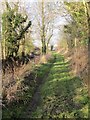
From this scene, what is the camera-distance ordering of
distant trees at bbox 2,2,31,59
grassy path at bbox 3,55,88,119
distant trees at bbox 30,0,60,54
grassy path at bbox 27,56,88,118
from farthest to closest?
1. distant trees at bbox 30,0,60,54
2. distant trees at bbox 2,2,31,59
3. grassy path at bbox 27,56,88,118
4. grassy path at bbox 3,55,88,119

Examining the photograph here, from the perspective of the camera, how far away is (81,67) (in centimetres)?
2284

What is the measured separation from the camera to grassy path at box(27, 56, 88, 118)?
13.6 m

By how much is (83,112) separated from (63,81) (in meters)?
8.08

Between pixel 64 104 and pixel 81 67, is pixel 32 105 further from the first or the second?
pixel 81 67

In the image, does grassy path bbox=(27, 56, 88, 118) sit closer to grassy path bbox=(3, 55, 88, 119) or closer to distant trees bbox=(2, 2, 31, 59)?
grassy path bbox=(3, 55, 88, 119)

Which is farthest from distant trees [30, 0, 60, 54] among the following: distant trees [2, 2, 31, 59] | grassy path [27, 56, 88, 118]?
grassy path [27, 56, 88, 118]

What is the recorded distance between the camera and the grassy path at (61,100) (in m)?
13.6

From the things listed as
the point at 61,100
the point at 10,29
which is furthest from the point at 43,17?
the point at 61,100

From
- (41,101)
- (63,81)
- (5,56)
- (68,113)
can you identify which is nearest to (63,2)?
(5,56)

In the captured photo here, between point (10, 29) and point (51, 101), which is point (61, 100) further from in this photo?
point (10, 29)

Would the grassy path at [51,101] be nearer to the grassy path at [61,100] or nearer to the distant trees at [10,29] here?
the grassy path at [61,100]

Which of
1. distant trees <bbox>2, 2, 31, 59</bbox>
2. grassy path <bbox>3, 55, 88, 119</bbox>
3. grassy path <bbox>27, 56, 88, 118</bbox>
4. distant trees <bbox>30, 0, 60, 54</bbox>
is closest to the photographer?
grassy path <bbox>3, 55, 88, 119</bbox>

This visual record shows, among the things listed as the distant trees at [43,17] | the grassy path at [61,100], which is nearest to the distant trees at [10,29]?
the grassy path at [61,100]

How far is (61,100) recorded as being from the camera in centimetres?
1605
